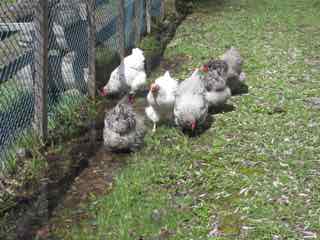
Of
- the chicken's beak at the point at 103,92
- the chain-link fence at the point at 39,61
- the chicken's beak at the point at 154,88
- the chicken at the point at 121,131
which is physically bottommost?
the chicken's beak at the point at 103,92

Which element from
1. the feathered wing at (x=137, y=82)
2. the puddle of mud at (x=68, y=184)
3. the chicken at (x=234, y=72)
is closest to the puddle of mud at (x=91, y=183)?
the puddle of mud at (x=68, y=184)

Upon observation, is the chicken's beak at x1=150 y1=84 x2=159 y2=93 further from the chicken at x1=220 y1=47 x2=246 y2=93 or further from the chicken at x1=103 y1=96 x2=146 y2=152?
the chicken at x1=220 y1=47 x2=246 y2=93

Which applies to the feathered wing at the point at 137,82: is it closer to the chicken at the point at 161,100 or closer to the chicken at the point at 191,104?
the chicken at the point at 161,100

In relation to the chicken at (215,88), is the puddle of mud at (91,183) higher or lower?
lower

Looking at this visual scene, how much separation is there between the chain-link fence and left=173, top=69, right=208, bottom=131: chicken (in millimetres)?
1536

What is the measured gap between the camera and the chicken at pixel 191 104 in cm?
671

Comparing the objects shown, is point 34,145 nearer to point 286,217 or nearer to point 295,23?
point 286,217

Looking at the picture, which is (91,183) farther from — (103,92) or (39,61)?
(103,92)

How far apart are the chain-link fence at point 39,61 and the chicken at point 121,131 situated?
74cm

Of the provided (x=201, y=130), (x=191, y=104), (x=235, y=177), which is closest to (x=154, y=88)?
(x=191, y=104)

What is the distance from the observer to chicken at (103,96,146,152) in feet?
21.1

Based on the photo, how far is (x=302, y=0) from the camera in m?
16.4

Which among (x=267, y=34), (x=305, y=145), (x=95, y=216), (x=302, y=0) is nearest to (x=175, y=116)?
(x=305, y=145)

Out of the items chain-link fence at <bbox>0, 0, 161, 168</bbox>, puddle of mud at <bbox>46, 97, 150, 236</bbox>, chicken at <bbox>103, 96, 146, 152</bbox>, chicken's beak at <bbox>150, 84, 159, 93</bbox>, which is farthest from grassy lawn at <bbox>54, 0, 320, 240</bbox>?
chain-link fence at <bbox>0, 0, 161, 168</bbox>
